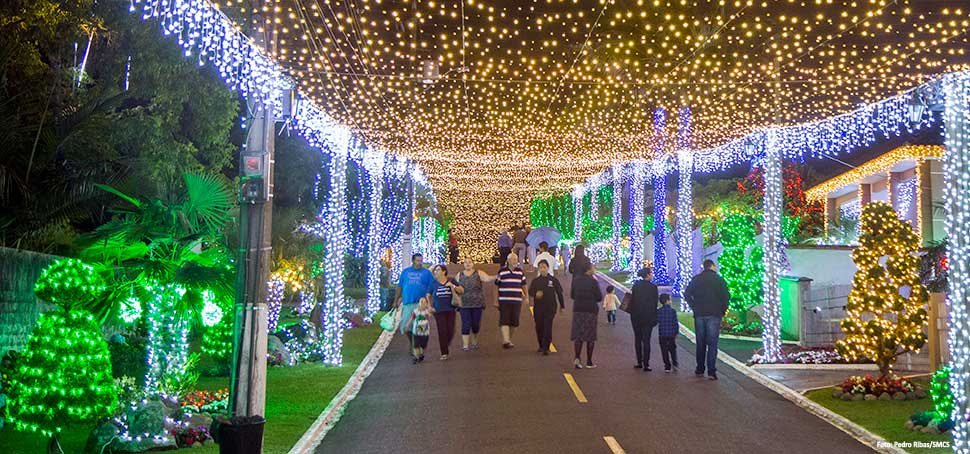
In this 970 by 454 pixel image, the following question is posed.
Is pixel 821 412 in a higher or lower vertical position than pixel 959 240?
lower

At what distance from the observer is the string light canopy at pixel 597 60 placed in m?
13.0

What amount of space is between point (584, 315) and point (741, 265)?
8.45 m

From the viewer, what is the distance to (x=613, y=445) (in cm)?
1086

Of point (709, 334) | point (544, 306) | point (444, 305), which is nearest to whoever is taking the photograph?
point (709, 334)

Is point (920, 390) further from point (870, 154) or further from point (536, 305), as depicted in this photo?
point (870, 154)

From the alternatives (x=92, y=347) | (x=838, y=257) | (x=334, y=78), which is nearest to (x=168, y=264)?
(x=92, y=347)

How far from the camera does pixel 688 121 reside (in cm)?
2298

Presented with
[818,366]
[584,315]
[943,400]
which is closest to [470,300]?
[584,315]

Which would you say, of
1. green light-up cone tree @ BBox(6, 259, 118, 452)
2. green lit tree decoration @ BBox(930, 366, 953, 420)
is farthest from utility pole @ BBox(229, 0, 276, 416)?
green lit tree decoration @ BBox(930, 366, 953, 420)

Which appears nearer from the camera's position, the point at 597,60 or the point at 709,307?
the point at 709,307

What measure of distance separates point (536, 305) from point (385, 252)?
71.7ft

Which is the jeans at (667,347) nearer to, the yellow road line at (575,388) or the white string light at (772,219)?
the yellow road line at (575,388)

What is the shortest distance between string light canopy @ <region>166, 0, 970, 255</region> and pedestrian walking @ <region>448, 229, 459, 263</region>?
94.1 ft

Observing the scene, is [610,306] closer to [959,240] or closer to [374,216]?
[374,216]
